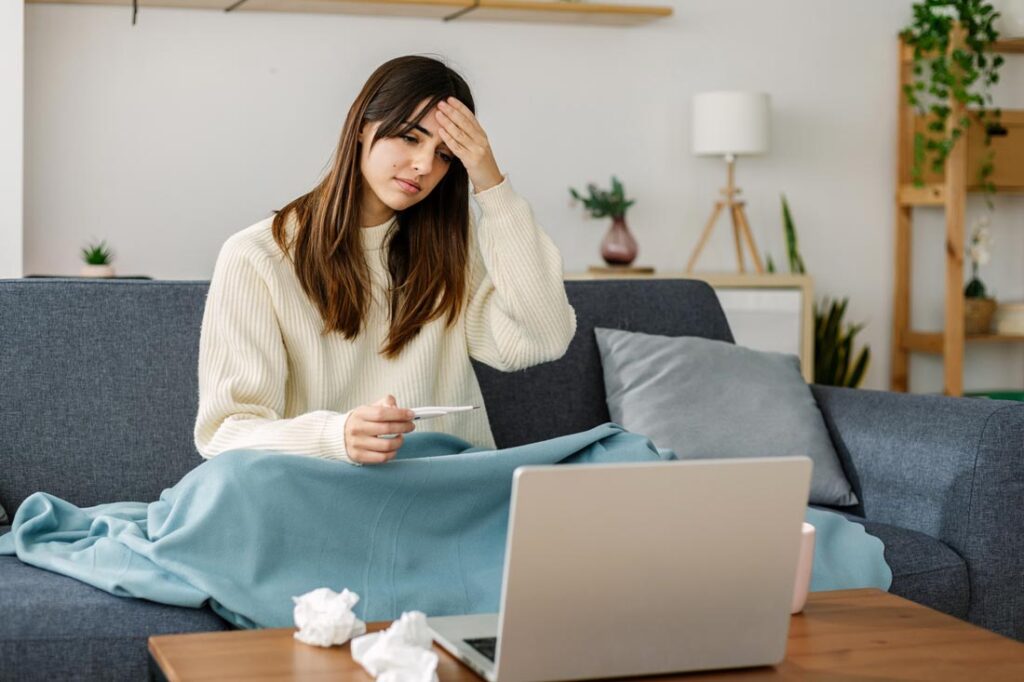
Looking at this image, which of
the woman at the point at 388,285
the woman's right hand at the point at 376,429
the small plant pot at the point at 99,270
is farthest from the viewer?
the small plant pot at the point at 99,270

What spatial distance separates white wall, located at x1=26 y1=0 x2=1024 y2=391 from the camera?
172 inches

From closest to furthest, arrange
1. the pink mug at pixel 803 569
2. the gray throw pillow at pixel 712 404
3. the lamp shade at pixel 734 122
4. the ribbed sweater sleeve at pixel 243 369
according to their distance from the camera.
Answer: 1. the pink mug at pixel 803 569
2. the ribbed sweater sleeve at pixel 243 369
3. the gray throw pillow at pixel 712 404
4. the lamp shade at pixel 734 122

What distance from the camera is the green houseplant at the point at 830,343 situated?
16.4 feet

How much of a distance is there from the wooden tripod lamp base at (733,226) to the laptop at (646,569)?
11.8 feet

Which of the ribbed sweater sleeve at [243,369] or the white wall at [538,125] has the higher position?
the white wall at [538,125]

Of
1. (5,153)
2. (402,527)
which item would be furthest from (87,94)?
(402,527)

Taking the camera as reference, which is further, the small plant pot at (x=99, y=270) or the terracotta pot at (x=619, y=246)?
the terracotta pot at (x=619, y=246)

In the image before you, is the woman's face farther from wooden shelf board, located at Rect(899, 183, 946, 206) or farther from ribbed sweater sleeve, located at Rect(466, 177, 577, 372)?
wooden shelf board, located at Rect(899, 183, 946, 206)

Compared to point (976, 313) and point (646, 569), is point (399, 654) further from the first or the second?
point (976, 313)

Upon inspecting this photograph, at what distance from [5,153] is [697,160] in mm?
2438

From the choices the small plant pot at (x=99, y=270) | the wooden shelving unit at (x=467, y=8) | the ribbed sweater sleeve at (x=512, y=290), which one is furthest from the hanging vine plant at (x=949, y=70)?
the ribbed sweater sleeve at (x=512, y=290)

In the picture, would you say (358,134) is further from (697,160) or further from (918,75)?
(918,75)

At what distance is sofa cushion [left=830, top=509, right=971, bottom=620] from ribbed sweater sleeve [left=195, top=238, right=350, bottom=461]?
97 centimetres

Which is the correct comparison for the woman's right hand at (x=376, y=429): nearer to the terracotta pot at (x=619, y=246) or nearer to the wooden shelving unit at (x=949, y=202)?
the terracotta pot at (x=619, y=246)
